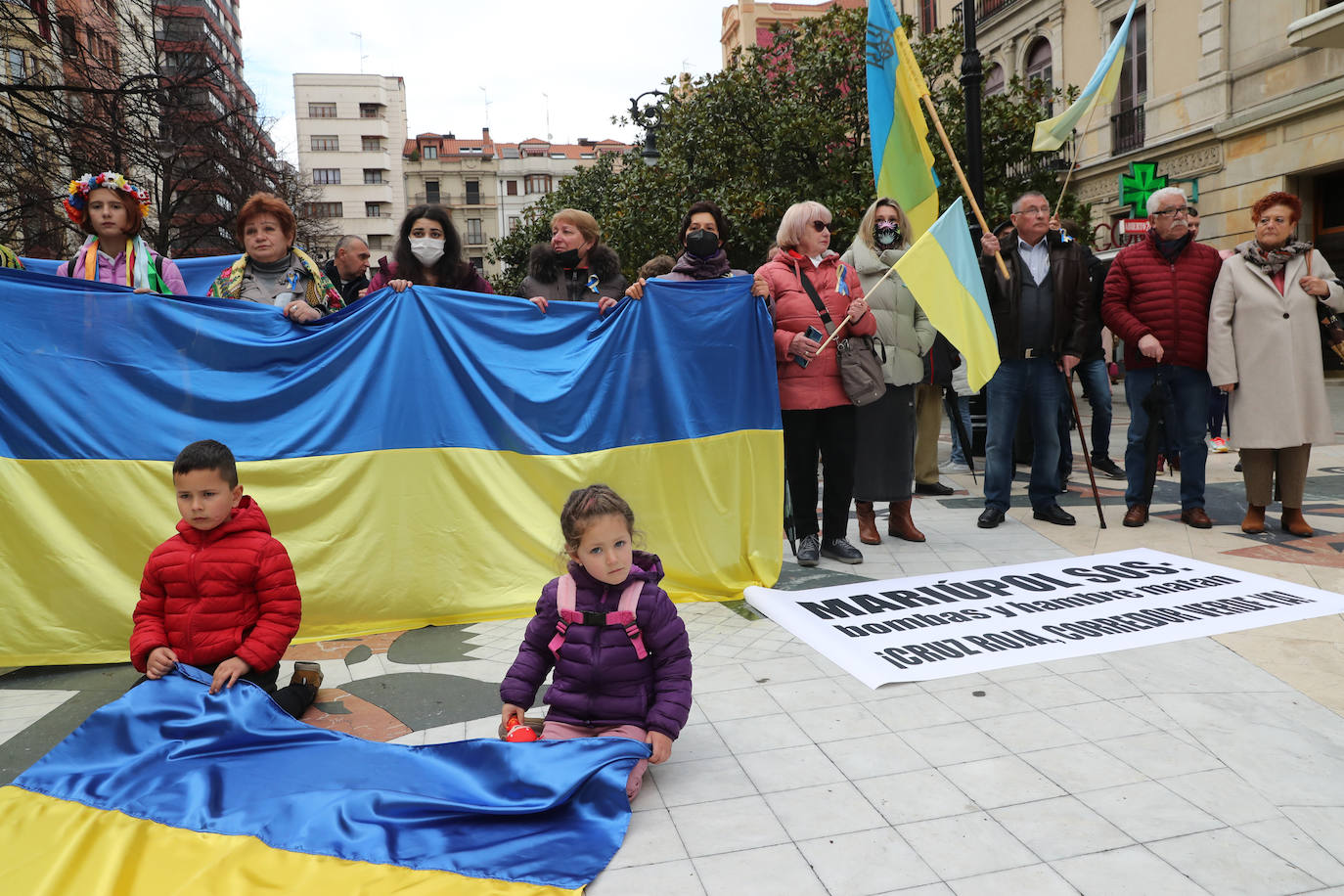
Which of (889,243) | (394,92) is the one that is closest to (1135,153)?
(889,243)

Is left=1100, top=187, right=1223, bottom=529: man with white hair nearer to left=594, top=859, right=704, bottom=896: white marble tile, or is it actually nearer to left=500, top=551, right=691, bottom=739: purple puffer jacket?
left=500, top=551, right=691, bottom=739: purple puffer jacket

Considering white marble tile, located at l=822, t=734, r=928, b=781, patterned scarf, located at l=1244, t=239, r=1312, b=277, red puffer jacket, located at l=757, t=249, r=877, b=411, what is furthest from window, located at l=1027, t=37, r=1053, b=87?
white marble tile, located at l=822, t=734, r=928, b=781

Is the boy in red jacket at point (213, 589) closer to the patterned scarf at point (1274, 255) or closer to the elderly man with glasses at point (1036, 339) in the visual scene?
the elderly man with glasses at point (1036, 339)

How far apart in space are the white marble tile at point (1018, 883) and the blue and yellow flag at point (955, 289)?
3235 mm

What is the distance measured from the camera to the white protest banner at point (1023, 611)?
389 cm

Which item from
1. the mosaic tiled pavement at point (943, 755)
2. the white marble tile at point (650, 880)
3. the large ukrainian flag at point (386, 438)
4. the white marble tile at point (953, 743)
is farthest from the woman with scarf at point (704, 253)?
the white marble tile at point (650, 880)

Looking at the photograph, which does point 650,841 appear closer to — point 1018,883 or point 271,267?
point 1018,883

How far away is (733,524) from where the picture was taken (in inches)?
200

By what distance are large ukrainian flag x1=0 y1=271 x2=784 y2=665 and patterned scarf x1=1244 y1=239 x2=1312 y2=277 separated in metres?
3.21

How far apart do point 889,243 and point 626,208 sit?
12.7 meters

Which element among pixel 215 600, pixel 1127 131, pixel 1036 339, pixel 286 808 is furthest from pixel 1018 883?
pixel 1127 131

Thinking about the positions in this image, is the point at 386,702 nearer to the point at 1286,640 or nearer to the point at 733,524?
the point at 733,524

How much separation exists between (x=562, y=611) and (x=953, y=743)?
1328mm

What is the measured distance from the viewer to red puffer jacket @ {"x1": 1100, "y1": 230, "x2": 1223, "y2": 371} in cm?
609
